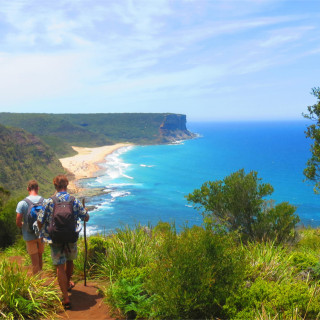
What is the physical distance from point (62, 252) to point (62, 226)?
0.53 m

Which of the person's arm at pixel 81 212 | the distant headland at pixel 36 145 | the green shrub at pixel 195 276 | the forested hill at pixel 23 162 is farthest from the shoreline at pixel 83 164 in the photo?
the green shrub at pixel 195 276

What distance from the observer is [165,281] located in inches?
162

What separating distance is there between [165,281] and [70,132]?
570 ft

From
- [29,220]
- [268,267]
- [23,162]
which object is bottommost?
[23,162]

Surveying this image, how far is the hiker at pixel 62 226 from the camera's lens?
4.78m

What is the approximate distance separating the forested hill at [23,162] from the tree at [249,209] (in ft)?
195

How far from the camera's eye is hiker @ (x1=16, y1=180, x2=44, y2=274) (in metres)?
5.64

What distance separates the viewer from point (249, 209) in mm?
13289

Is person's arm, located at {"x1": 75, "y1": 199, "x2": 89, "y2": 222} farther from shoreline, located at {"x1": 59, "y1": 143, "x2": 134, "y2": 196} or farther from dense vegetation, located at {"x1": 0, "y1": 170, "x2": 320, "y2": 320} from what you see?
shoreline, located at {"x1": 59, "y1": 143, "x2": 134, "y2": 196}

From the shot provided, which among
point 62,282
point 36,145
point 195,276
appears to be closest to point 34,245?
point 62,282

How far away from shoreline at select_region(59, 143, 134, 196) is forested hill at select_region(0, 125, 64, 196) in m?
5.39

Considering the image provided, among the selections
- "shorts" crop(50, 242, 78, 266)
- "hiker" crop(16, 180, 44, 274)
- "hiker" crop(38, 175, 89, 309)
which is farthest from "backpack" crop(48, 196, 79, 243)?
"hiker" crop(16, 180, 44, 274)

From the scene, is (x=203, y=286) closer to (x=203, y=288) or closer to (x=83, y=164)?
(x=203, y=288)

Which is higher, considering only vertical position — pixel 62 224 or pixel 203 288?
pixel 62 224
